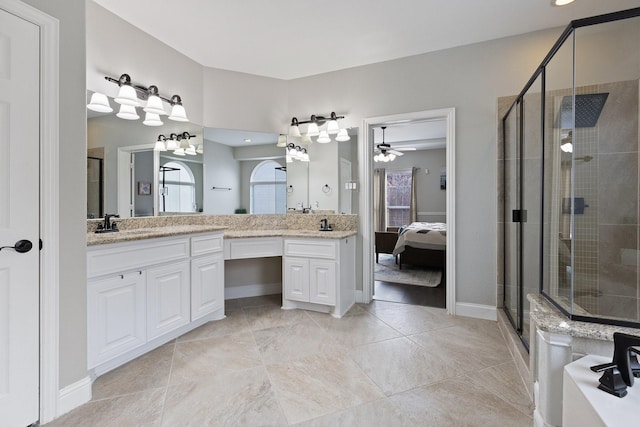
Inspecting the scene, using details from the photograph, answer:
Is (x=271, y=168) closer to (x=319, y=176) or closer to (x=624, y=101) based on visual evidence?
(x=319, y=176)

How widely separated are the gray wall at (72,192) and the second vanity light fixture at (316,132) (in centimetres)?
221

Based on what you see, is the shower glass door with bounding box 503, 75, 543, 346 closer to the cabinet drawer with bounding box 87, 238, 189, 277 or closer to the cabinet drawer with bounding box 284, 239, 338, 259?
the cabinet drawer with bounding box 284, 239, 338, 259

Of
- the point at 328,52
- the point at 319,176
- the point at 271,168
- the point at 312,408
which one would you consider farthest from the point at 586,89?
the point at 271,168

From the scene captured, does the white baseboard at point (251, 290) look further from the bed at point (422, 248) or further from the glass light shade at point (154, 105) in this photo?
the bed at point (422, 248)

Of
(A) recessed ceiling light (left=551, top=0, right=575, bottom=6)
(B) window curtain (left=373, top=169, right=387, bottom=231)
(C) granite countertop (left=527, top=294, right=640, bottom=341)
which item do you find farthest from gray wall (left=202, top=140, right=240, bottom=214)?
(B) window curtain (left=373, top=169, right=387, bottom=231)

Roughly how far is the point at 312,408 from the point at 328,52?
314cm

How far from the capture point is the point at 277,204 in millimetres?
3758

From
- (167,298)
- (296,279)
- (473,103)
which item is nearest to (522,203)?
(473,103)

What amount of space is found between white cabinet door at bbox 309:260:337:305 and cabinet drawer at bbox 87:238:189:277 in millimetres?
1239

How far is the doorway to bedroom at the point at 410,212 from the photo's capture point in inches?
164

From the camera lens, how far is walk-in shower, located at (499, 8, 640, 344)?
1663 millimetres

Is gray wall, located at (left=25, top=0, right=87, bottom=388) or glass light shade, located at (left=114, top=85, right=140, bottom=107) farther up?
glass light shade, located at (left=114, top=85, right=140, bottom=107)

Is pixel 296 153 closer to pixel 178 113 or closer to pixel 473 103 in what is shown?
→ pixel 178 113

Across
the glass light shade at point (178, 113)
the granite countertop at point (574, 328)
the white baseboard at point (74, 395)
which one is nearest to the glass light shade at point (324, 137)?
the glass light shade at point (178, 113)
